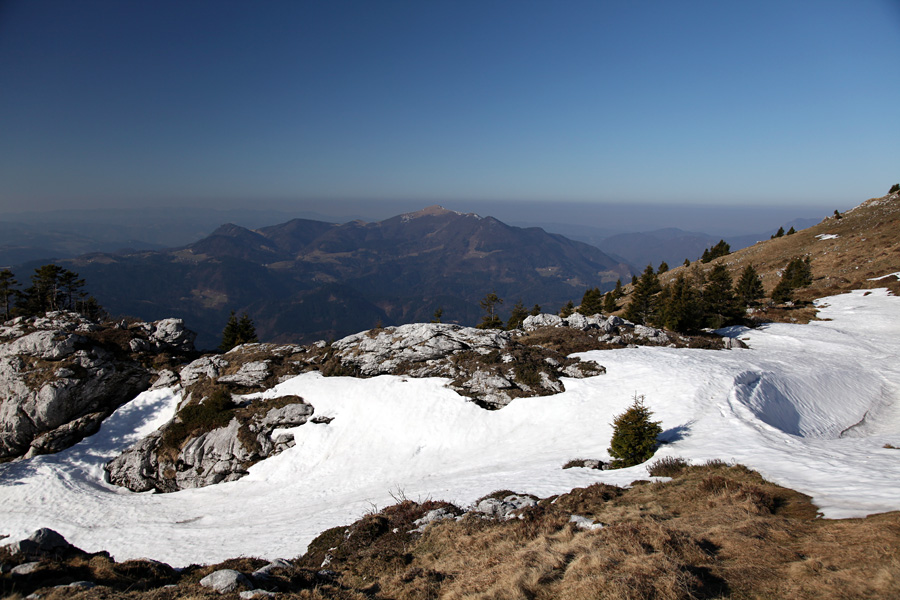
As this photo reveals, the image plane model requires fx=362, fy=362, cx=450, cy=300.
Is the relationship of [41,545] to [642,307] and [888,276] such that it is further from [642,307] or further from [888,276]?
[888,276]

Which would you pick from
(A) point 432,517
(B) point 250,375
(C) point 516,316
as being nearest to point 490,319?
(C) point 516,316

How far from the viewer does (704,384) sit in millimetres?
23344

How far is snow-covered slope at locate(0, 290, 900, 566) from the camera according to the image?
55.2 feet

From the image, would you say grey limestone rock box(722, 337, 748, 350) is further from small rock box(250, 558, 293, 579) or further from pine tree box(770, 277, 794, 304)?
small rock box(250, 558, 293, 579)

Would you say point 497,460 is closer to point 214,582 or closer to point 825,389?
point 214,582

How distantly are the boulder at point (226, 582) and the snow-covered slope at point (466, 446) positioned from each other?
22.0 feet

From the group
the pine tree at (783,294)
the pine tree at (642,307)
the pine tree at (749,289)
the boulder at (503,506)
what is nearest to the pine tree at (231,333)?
the boulder at (503,506)

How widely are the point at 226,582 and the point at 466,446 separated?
16650 mm

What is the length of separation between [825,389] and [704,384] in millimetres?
8083

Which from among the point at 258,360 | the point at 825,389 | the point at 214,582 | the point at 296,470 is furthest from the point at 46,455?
the point at 825,389

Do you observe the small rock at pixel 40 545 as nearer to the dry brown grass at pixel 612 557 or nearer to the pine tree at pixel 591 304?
the dry brown grass at pixel 612 557

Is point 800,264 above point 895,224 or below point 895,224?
below

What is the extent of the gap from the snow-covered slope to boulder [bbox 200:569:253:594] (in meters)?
6.70

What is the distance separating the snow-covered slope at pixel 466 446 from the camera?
55.2 ft
